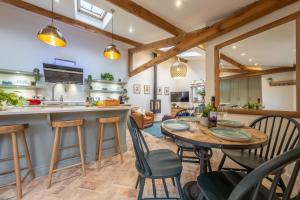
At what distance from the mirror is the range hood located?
422cm

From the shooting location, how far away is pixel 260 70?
252 centimetres

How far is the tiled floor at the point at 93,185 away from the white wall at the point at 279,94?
5.16ft

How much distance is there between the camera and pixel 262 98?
8.12 feet

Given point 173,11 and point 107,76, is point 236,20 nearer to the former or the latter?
point 173,11

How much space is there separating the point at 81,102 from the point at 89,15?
281 cm

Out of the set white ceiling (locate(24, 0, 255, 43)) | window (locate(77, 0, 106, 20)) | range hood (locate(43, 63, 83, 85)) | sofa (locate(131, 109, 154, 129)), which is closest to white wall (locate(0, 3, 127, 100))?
range hood (locate(43, 63, 83, 85))

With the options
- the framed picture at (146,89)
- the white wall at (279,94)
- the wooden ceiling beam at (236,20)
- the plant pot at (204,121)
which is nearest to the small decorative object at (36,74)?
the wooden ceiling beam at (236,20)

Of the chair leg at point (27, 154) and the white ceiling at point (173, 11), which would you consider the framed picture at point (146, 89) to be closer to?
the white ceiling at point (173, 11)

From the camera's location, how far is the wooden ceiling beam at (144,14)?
9.79ft

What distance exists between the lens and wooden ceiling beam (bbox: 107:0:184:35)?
117 inches

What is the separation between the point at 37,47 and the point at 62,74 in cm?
102

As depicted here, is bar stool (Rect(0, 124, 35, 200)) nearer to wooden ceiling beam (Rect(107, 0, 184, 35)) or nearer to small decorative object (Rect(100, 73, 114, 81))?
wooden ceiling beam (Rect(107, 0, 184, 35))

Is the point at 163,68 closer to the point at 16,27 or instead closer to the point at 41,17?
the point at 41,17

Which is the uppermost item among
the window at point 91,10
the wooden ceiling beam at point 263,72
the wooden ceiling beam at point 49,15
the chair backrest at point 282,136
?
the window at point 91,10
